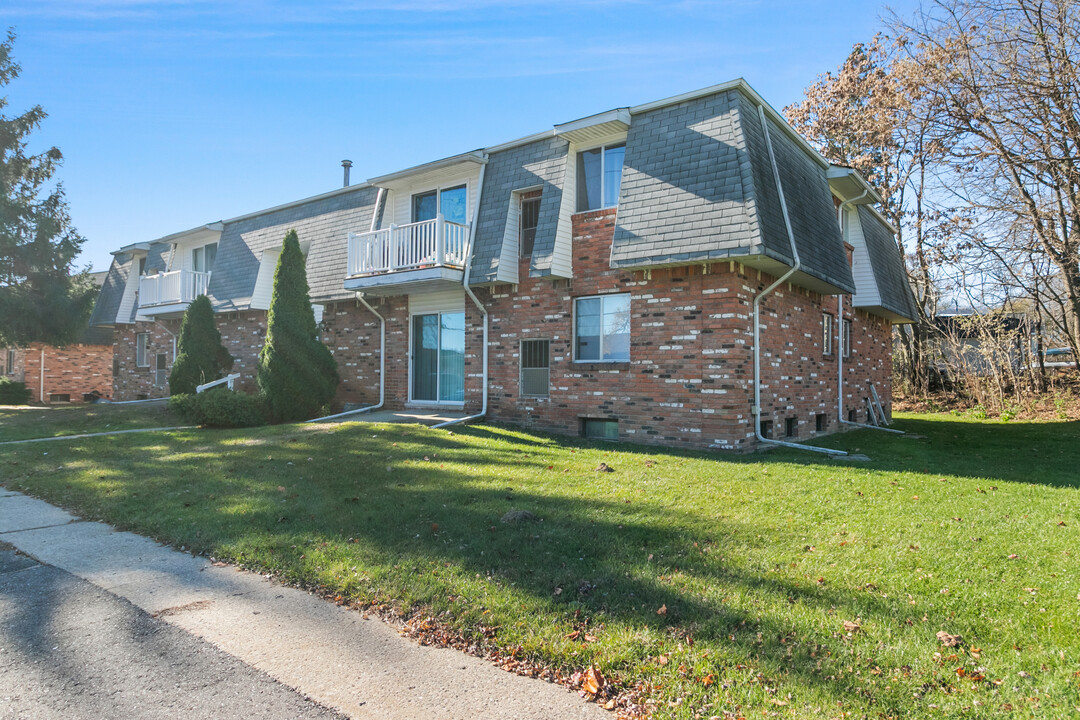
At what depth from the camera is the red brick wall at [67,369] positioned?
29.2 meters

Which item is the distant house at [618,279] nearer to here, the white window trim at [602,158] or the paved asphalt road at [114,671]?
the white window trim at [602,158]

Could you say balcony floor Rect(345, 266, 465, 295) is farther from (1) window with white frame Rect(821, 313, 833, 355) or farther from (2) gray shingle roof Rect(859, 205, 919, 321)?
(2) gray shingle roof Rect(859, 205, 919, 321)

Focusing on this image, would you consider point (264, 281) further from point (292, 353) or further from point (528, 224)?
point (528, 224)

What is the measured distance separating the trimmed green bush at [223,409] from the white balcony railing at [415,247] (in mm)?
3621

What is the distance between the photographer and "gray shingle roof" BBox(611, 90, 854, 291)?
9.81 metres

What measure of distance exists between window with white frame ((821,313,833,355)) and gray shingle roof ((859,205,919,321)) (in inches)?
96.7

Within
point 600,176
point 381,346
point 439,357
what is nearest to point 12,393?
point 381,346

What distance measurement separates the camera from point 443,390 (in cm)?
1452

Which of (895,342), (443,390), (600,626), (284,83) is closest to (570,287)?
(443,390)

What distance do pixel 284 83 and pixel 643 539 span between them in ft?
37.6

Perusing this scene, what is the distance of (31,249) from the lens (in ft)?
74.2

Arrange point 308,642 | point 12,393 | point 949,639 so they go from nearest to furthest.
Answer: point 949,639, point 308,642, point 12,393

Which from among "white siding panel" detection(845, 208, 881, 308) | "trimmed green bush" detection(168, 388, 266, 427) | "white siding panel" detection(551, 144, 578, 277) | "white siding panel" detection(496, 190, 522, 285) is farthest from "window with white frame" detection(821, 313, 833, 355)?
"trimmed green bush" detection(168, 388, 266, 427)

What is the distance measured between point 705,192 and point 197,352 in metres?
13.5
